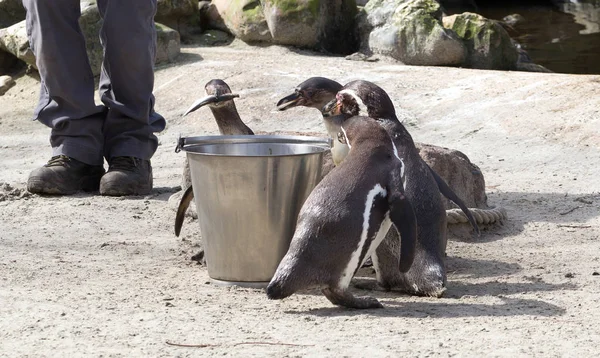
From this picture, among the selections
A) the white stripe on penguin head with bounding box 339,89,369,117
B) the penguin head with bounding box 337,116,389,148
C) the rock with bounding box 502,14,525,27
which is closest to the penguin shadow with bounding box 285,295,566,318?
the penguin head with bounding box 337,116,389,148

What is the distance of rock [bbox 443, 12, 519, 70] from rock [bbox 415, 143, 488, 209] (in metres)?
5.19

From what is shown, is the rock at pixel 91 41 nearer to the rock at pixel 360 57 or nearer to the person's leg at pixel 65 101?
the rock at pixel 360 57

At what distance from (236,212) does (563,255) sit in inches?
59.1

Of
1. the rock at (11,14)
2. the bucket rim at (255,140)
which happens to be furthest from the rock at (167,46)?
the bucket rim at (255,140)

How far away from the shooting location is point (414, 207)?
147 inches

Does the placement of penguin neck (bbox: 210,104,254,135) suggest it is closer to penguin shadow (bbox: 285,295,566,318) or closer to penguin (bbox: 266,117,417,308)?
penguin (bbox: 266,117,417,308)

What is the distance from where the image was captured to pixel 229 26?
10.7 meters

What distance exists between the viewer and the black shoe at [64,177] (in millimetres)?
5320

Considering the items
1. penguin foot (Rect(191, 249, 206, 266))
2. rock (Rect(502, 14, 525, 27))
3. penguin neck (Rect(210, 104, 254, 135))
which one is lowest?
rock (Rect(502, 14, 525, 27))

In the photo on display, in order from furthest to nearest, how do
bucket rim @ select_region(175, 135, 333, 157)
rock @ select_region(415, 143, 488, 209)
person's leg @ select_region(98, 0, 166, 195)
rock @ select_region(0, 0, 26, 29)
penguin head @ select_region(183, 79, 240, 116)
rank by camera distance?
rock @ select_region(0, 0, 26, 29)
penguin head @ select_region(183, 79, 240, 116)
person's leg @ select_region(98, 0, 166, 195)
rock @ select_region(415, 143, 488, 209)
bucket rim @ select_region(175, 135, 333, 157)

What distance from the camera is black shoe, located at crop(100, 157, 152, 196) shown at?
5312 mm

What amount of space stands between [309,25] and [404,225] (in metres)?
7.15

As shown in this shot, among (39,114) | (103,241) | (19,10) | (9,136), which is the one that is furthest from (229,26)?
(103,241)

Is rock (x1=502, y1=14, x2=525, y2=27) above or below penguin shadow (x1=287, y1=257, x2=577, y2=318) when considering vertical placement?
below
